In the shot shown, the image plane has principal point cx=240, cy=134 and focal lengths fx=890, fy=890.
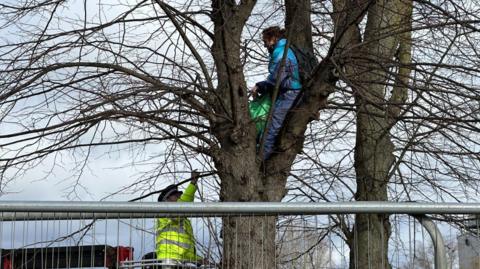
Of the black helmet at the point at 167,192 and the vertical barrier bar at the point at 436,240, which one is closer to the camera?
the vertical barrier bar at the point at 436,240

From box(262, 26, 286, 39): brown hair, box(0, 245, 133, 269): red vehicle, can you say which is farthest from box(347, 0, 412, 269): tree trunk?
box(0, 245, 133, 269): red vehicle

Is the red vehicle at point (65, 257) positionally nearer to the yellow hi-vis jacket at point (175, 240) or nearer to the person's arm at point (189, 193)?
the yellow hi-vis jacket at point (175, 240)

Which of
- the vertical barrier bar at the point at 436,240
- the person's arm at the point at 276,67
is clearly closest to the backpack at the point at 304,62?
the person's arm at the point at 276,67

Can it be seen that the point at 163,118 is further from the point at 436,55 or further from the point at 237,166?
the point at 436,55

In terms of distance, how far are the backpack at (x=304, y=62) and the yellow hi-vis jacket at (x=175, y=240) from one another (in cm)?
250

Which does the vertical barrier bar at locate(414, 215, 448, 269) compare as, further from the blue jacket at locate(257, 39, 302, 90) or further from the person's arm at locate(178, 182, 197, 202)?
the person's arm at locate(178, 182, 197, 202)

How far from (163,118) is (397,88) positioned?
235 centimetres

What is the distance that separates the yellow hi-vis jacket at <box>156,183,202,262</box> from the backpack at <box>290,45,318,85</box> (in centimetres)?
250

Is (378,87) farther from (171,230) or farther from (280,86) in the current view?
(171,230)

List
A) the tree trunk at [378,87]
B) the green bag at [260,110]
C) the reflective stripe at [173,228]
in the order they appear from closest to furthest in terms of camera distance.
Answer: the reflective stripe at [173,228] < the tree trunk at [378,87] < the green bag at [260,110]

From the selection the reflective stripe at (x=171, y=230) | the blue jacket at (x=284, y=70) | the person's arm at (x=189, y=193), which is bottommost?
the reflective stripe at (x=171, y=230)

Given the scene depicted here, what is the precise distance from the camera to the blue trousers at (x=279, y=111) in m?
8.16

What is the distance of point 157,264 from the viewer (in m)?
5.97

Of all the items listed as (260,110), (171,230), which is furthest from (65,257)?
(260,110)
